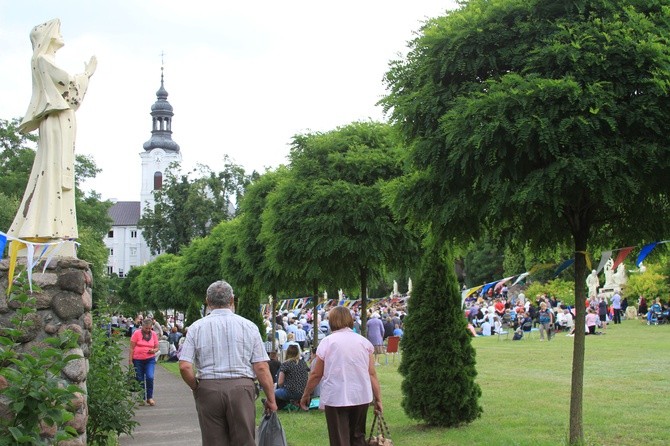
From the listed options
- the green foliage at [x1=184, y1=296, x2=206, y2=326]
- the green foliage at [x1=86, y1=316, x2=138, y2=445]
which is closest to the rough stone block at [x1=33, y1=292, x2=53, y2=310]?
the green foliage at [x1=86, y1=316, x2=138, y2=445]

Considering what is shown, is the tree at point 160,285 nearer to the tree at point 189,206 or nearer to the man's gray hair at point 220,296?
the tree at point 189,206

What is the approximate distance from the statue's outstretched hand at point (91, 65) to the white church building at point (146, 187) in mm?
95337

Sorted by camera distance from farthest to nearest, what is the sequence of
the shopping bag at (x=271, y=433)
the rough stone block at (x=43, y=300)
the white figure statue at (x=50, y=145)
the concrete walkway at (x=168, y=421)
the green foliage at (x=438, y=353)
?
the concrete walkway at (x=168, y=421)
the green foliage at (x=438, y=353)
the white figure statue at (x=50, y=145)
the rough stone block at (x=43, y=300)
the shopping bag at (x=271, y=433)

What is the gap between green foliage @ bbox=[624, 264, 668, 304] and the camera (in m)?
37.2

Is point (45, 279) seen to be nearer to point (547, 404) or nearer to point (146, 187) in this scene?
point (547, 404)

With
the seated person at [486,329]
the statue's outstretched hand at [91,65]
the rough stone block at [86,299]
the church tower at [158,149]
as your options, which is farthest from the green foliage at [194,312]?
the church tower at [158,149]

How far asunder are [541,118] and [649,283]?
105 feet

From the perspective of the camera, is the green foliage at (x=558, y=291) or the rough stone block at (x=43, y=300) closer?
the rough stone block at (x=43, y=300)

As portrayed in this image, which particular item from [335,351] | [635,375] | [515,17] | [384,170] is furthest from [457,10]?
[635,375]

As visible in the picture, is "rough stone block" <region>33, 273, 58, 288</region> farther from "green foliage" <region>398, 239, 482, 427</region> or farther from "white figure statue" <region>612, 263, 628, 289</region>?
"white figure statue" <region>612, 263, 628, 289</region>

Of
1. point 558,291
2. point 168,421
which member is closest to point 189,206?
point 558,291

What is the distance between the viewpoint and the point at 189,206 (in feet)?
240

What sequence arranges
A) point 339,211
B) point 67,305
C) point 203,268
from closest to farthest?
point 67,305
point 339,211
point 203,268

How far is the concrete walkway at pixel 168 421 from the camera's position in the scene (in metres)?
11.6
